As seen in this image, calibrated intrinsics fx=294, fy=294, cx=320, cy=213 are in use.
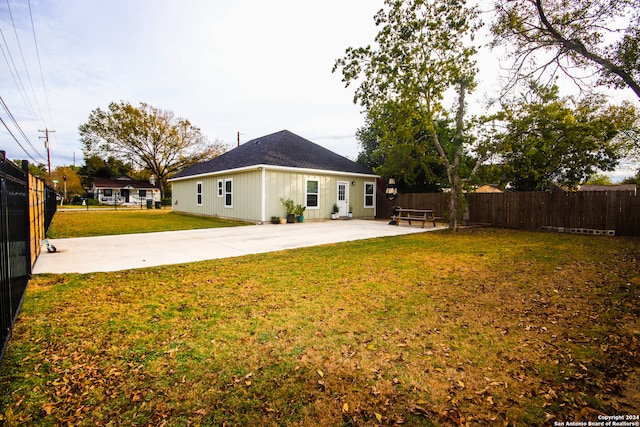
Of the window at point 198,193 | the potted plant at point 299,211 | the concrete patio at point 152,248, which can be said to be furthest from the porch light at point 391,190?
the window at point 198,193

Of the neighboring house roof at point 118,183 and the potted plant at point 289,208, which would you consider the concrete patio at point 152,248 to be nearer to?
the potted plant at point 289,208

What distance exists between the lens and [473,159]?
1237cm

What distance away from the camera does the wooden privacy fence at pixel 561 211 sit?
34.0 feet

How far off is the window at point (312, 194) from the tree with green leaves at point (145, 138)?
27281 mm

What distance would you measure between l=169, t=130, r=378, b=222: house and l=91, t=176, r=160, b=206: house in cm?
2760

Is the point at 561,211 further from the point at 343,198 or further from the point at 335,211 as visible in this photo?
the point at 335,211

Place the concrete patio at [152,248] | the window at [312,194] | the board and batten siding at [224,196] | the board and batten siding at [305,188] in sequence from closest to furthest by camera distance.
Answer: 1. the concrete patio at [152,248]
2. the board and batten siding at [305,188]
3. the board and batten siding at [224,196]
4. the window at [312,194]

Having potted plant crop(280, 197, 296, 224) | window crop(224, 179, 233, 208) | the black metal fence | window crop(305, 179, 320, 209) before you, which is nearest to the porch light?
window crop(305, 179, 320, 209)

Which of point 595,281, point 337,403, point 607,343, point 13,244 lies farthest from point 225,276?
point 595,281

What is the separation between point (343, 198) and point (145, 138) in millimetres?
30009

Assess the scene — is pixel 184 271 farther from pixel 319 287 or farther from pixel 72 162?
pixel 72 162

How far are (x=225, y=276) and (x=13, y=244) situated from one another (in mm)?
2581

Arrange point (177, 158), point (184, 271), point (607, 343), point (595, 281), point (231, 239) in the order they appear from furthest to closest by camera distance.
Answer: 1. point (177, 158)
2. point (231, 239)
3. point (184, 271)
4. point (595, 281)
5. point (607, 343)

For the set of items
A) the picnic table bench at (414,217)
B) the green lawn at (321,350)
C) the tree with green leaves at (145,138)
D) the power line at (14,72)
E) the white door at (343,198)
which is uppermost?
the tree with green leaves at (145,138)
